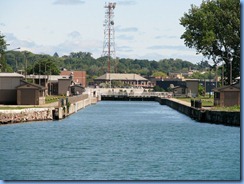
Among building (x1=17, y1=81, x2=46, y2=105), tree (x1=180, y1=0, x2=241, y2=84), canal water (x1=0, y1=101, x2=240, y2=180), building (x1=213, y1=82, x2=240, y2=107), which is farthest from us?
tree (x1=180, y1=0, x2=241, y2=84)

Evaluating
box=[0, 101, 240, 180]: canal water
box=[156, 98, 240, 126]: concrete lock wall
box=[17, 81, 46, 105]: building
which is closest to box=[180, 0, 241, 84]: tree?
box=[156, 98, 240, 126]: concrete lock wall

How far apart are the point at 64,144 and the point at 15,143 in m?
3.18

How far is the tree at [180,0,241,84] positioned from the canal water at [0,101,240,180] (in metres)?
41.1

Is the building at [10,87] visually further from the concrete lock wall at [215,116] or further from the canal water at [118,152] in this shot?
the canal water at [118,152]

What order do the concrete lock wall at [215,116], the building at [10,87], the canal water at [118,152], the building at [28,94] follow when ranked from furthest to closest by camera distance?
1. the building at [10,87]
2. the building at [28,94]
3. the concrete lock wall at [215,116]
4. the canal water at [118,152]

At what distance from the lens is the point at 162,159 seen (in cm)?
4488

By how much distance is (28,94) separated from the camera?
9644 centimetres

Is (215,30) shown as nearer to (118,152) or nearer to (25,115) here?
(25,115)

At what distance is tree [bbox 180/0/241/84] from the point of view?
116 m

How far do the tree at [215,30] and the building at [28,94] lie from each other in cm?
2937

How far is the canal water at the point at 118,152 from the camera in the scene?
124 feet

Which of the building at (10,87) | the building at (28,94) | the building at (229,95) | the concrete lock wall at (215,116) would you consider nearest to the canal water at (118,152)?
the concrete lock wall at (215,116)

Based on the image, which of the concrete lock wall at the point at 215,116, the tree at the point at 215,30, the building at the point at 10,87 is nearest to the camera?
the concrete lock wall at the point at 215,116

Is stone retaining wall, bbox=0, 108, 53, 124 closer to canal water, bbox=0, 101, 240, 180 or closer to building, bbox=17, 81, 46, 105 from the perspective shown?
canal water, bbox=0, 101, 240, 180
